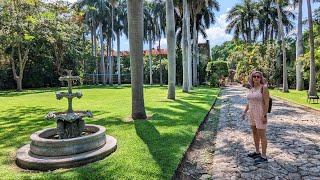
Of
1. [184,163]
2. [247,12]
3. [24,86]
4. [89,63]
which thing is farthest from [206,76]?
[184,163]

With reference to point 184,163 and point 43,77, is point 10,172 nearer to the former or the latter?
point 184,163

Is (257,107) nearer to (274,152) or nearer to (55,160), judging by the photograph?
(274,152)

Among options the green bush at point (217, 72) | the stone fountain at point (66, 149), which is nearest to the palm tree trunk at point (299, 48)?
the green bush at point (217, 72)

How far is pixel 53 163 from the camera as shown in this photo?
4945 mm

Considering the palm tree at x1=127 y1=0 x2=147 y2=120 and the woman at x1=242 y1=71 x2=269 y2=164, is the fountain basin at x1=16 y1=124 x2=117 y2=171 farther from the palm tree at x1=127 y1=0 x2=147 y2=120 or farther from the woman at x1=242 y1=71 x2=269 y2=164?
the palm tree at x1=127 y1=0 x2=147 y2=120

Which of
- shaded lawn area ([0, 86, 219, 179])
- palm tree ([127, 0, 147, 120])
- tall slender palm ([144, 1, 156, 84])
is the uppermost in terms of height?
tall slender palm ([144, 1, 156, 84])

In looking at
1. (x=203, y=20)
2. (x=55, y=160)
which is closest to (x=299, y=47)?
(x=203, y=20)

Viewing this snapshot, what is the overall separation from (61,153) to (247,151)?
4048 millimetres

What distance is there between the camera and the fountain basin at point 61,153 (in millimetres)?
4988

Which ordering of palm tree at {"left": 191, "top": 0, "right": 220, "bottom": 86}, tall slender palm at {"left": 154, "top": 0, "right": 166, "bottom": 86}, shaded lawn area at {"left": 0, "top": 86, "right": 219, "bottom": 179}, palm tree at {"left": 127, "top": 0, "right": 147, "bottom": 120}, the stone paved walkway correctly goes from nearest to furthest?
shaded lawn area at {"left": 0, "top": 86, "right": 219, "bottom": 179} < the stone paved walkway < palm tree at {"left": 127, "top": 0, "right": 147, "bottom": 120} < palm tree at {"left": 191, "top": 0, "right": 220, "bottom": 86} < tall slender palm at {"left": 154, "top": 0, "right": 166, "bottom": 86}

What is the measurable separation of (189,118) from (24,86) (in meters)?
37.3

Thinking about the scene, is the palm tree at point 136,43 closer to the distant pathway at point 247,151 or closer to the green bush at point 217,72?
the distant pathway at point 247,151

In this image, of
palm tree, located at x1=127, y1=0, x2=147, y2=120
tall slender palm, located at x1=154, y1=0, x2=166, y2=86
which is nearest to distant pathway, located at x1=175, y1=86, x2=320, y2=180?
palm tree, located at x1=127, y1=0, x2=147, y2=120

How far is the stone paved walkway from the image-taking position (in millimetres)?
4777
